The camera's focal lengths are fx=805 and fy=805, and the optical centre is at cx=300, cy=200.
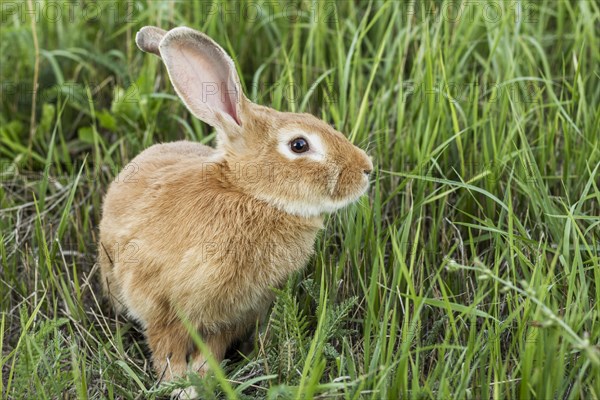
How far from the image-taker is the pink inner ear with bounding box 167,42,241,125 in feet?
9.96

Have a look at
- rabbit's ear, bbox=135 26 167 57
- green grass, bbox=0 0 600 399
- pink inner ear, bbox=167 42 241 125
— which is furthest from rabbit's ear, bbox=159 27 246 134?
green grass, bbox=0 0 600 399

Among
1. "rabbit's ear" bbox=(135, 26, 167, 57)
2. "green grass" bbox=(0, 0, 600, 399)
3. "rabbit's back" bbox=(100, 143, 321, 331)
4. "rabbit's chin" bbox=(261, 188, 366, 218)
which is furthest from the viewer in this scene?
"rabbit's ear" bbox=(135, 26, 167, 57)

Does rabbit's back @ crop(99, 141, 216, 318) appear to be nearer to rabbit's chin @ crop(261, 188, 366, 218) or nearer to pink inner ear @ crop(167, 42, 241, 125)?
pink inner ear @ crop(167, 42, 241, 125)

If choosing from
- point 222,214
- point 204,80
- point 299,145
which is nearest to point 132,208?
point 222,214

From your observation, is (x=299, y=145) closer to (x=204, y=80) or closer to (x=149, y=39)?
(x=204, y=80)

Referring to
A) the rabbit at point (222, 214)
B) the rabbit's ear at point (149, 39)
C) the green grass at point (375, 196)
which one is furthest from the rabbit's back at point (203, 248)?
the rabbit's ear at point (149, 39)

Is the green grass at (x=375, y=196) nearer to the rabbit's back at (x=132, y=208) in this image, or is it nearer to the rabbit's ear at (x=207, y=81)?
the rabbit's back at (x=132, y=208)

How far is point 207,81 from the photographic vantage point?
10.1 ft

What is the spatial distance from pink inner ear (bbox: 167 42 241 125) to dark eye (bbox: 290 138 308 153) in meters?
0.25

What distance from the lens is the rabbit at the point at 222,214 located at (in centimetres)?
288

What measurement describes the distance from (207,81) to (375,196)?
2.80 feet

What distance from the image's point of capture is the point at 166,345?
3.01 metres

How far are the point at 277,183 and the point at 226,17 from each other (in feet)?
5.51

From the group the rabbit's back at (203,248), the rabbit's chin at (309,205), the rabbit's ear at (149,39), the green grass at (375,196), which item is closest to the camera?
the green grass at (375,196)
